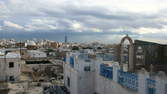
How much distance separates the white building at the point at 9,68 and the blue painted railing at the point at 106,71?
17.4m

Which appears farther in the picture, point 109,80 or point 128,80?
point 109,80

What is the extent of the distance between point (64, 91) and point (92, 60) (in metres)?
6.45

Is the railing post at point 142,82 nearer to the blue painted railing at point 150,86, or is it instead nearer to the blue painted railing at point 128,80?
the blue painted railing at point 150,86

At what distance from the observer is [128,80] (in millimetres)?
10969

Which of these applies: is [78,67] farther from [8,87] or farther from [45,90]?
[8,87]

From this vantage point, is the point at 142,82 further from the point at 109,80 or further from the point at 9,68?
the point at 9,68

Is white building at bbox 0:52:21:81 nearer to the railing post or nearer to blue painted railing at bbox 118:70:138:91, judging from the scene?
blue painted railing at bbox 118:70:138:91

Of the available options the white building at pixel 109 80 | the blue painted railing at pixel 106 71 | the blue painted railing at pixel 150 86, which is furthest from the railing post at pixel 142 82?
the blue painted railing at pixel 106 71

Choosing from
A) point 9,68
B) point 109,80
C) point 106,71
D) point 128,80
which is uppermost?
point 106,71

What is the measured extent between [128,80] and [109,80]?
2487mm

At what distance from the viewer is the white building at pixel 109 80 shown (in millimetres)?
9103

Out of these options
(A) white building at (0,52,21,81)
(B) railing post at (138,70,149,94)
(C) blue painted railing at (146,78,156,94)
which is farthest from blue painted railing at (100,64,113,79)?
(A) white building at (0,52,21,81)

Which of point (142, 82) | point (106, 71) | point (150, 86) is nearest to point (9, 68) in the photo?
point (106, 71)

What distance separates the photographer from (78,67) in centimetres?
1641
